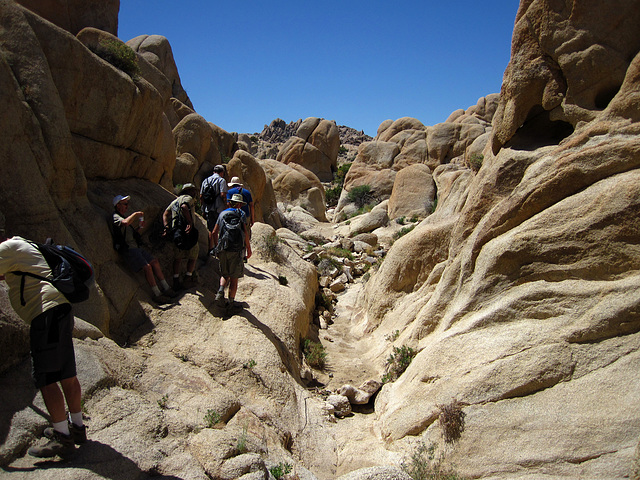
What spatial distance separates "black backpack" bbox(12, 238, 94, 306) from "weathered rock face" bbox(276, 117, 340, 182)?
36.1 meters

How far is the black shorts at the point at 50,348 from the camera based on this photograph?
3619 millimetres

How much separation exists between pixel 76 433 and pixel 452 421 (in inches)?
142

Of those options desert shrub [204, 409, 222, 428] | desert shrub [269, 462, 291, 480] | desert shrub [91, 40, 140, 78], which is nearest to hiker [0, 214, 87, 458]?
desert shrub [204, 409, 222, 428]

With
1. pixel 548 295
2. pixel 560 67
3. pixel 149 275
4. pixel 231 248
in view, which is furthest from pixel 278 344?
pixel 560 67

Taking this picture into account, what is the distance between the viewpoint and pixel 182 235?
7.37 meters

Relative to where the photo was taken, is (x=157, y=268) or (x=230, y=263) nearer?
(x=157, y=268)

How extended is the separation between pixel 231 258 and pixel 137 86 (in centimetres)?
351

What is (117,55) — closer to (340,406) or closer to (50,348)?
(50,348)

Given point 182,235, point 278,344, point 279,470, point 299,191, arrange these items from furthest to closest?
point 299,191 → point 182,235 → point 278,344 → point 279,470

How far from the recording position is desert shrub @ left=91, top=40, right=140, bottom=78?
24.8 feet

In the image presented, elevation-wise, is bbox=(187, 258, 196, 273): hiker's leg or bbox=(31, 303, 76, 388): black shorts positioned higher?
bbox=(187, 258, 196, 273): hiker's leg

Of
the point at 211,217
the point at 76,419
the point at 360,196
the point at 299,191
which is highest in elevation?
the point at 360,196

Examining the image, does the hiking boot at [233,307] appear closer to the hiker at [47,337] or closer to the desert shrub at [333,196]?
the hiker at [47,337]

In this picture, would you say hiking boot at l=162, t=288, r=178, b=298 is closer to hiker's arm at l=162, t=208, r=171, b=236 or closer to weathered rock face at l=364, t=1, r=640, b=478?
hiker's arm at l=162, t=208, r=171, b=236
